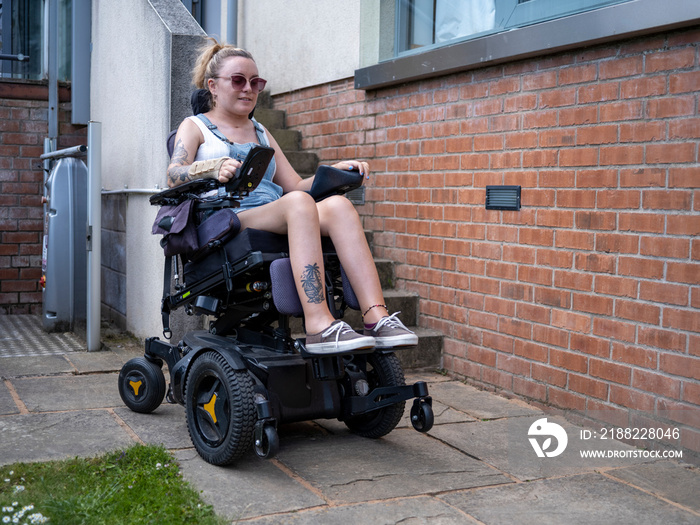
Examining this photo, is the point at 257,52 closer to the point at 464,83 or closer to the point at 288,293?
the point at 464,83

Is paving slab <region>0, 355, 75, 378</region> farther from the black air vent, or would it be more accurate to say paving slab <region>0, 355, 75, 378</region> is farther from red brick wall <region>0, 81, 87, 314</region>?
the black air vent

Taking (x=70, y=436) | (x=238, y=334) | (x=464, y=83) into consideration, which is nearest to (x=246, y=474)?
(x=238, y=334)

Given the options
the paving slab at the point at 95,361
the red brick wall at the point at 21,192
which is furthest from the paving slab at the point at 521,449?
the red brick wall at the point at 21,192

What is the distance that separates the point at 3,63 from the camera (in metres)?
6.55

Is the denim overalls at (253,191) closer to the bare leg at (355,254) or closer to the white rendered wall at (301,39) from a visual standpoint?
the bare leg at (355,254)

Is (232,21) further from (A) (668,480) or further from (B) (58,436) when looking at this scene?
(A) (668,480)

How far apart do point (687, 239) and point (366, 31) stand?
9.30ft

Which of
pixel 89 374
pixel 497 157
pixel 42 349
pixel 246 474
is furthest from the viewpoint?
pixel 42 349

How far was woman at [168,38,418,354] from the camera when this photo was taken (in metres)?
2.81

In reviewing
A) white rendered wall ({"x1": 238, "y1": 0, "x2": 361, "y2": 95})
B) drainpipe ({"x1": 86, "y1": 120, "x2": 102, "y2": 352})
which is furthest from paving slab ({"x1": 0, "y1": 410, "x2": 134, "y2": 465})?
white rendered wall ({"x1": 238, "y1": 0, "x2": 361, "y2": 95})

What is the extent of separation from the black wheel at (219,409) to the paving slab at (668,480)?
1392 mm

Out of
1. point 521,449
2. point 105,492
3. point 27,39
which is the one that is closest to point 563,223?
point 521,449

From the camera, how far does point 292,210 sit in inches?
114

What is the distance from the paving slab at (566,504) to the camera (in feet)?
8.21
